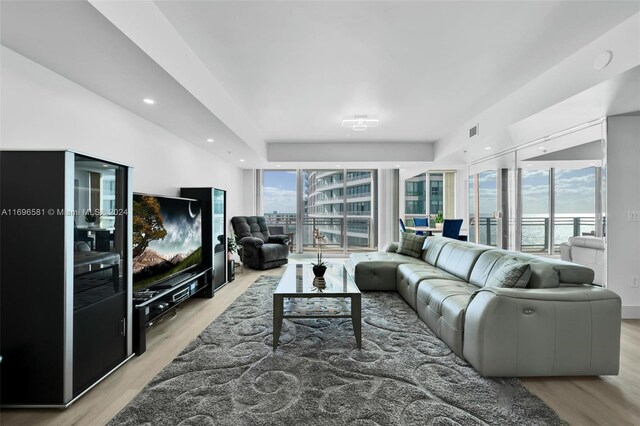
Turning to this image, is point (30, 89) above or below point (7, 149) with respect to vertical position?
above

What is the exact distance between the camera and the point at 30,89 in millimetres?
2018

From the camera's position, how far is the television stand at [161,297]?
2484 mm

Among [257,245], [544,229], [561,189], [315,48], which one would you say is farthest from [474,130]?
[257,245]

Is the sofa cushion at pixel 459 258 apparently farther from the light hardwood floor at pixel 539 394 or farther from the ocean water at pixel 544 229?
the light hardwood floor at pixel 539 394

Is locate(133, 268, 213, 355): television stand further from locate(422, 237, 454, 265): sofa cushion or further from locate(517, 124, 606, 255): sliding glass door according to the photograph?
locate(517, 124, 606, 255): sliding glass door

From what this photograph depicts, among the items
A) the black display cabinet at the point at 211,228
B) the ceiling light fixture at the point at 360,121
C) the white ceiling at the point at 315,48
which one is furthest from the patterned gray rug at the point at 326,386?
the ceiling light fixture at the point at 360,121

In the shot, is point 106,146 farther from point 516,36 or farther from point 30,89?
point 516,36

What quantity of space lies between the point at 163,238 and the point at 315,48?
8.20ft

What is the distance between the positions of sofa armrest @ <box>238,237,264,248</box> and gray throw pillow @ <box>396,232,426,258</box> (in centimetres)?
270

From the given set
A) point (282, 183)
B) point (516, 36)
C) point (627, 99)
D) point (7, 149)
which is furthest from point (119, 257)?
point (282, 183)

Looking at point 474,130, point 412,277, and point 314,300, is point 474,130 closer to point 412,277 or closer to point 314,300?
point 412,277

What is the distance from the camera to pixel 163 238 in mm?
3279

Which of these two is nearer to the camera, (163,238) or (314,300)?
(163,238)

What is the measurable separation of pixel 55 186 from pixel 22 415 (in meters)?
1.37
